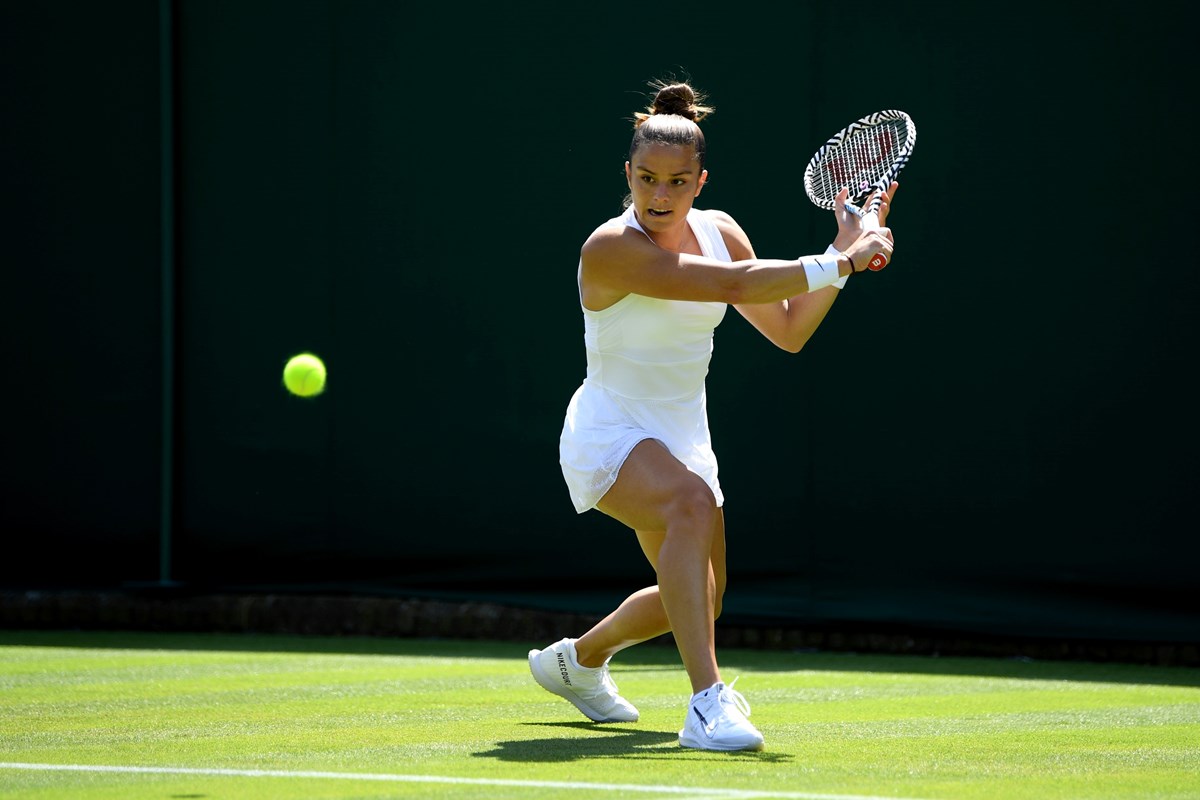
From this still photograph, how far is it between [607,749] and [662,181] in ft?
4.23

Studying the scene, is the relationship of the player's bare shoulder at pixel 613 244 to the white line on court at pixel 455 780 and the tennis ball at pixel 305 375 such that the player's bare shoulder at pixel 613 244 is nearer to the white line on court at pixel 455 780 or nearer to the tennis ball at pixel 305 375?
the white line on court at pixel 455 780

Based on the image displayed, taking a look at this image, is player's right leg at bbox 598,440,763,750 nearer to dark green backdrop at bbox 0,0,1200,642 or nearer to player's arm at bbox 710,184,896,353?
player's arm at bbox 710,184,896,353

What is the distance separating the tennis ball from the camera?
7.22m

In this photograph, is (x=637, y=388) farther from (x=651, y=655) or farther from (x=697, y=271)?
(x=651, y=655)

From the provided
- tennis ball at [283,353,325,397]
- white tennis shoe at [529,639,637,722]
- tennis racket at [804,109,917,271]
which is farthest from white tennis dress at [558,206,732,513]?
tennis ball at [283,353,325,397]

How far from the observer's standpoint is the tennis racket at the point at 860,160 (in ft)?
14.5

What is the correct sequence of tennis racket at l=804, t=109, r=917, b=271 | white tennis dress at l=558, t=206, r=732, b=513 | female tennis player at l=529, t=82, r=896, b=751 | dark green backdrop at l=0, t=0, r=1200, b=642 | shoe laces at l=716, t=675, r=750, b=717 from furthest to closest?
dark green backdrop at l=0, t=0, r=1200, b=642 < tennis racket at l=804, t=109, r=917, b=271 < white tennis dress at l=558, t=206, r=732, b=513 < female tennis player at l=529, t=82, r=896, b=751 < shoe laces at l=716, t=675, r=750, b=717

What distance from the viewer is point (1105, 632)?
6.34 meters

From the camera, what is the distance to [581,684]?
439cm

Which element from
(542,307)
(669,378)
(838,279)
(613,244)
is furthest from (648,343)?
(542,307)

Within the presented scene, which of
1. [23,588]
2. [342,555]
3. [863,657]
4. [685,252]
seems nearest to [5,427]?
[23,588]

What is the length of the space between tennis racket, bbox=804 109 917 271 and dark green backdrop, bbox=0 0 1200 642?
205 cm

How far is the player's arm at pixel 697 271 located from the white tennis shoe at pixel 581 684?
3.23ft

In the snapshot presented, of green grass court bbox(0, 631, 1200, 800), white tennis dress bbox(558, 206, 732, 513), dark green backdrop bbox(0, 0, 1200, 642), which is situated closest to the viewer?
green grass court bbox(0, 631, 1200, 800)
